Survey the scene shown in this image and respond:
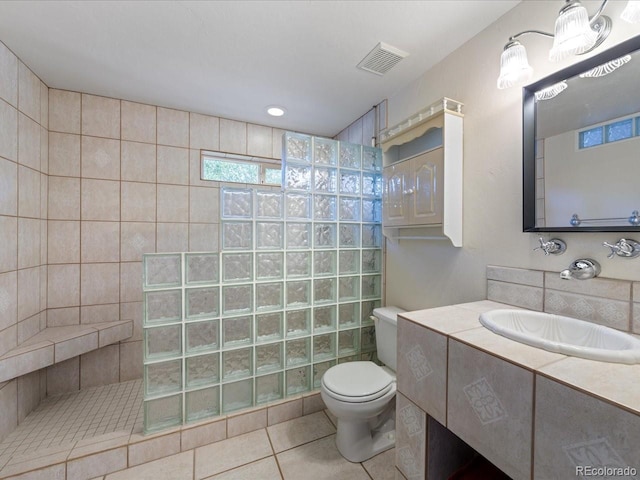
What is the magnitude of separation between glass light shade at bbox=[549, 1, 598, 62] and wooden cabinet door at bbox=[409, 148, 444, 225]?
1.89 ft

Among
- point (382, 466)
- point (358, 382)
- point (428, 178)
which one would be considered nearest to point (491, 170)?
point (428, 178)

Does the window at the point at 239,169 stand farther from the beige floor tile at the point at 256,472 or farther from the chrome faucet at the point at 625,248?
the chrome faucet at the point at 625,248

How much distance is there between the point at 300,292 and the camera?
1.81m

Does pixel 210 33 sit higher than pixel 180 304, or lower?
higher

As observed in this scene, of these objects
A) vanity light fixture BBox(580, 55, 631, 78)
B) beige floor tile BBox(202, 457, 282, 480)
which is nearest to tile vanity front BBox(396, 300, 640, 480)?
beige floor tile BBox(202, 457, 282, 480)

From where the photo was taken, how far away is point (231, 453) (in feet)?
4.85

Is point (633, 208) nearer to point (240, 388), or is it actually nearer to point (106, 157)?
point (240, 388)

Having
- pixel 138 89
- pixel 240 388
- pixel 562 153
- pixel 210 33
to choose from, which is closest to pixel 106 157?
pixel 138 89

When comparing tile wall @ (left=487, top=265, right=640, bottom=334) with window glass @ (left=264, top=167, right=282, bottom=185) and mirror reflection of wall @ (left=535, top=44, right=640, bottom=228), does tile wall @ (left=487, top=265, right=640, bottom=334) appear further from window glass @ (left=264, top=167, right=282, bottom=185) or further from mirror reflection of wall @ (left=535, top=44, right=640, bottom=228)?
window glass @ (left=264, top=167, right=282, bottom=185)

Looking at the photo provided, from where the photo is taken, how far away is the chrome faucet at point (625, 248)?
34.1 inches

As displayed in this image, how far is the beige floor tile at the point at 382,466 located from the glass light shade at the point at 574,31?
1.93 meters

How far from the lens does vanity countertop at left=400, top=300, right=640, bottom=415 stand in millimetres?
544

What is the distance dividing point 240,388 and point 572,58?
2.25 meters

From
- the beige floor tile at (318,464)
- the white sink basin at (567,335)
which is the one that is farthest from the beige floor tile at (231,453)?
the white sink basin at (567,335)
